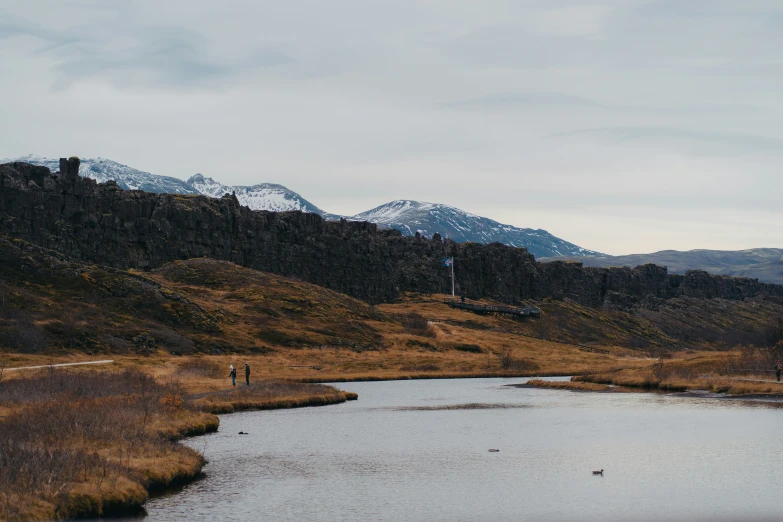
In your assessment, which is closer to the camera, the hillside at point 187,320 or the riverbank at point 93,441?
the riverbank at point 93,441

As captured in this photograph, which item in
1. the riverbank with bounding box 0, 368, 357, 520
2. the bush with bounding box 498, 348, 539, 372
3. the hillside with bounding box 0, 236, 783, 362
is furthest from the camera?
the bush with bounding box 498, 348, 539, 372

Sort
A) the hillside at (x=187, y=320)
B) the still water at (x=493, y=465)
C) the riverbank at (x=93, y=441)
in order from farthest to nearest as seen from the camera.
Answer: the hillside at (x=187, y=320) → the still water at (x=493, y=465) → the riverbank at (x=93, y=441)

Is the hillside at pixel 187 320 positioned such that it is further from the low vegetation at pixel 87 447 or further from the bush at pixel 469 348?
the low vegetation at pixel 87 447

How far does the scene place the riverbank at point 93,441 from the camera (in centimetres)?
3102

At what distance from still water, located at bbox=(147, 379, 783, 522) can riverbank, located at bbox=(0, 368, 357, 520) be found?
1.63 m

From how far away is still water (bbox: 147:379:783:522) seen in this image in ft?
115

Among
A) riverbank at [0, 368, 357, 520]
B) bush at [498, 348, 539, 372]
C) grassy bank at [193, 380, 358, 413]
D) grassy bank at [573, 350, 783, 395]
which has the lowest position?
bush at [498, 348, 539, 372]

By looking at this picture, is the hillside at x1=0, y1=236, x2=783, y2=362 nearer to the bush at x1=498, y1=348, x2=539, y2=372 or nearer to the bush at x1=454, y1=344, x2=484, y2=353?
the bush at x1=454, y1=344, x2=484, y2=353

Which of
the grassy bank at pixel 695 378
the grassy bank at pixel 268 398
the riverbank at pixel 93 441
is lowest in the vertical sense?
the grassy bank at pixel 268 398

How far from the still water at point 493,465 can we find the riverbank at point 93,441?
5.34 feet

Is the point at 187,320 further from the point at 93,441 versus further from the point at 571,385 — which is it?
the point at 93,441

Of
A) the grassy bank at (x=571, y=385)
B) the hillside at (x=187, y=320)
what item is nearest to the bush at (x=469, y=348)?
the hillside at (x=187, y=320)

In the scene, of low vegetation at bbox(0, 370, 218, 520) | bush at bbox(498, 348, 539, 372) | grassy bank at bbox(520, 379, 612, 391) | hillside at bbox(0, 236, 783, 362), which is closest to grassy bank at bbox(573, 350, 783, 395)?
grassy bank at bbox(520, 379, 612, 391)

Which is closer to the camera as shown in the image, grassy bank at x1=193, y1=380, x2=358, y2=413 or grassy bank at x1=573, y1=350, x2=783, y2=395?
grassy bank at x1=193, y1=380, x2=358, y2=413
